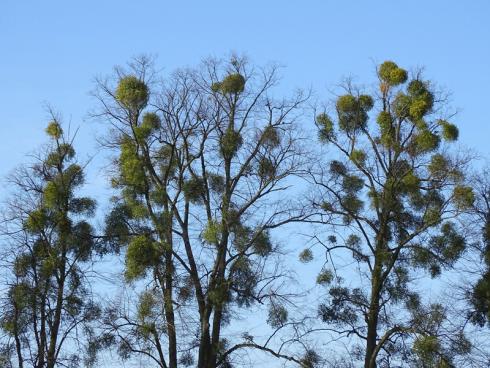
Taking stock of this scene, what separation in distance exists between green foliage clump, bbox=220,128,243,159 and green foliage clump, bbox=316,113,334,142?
218 centimetres

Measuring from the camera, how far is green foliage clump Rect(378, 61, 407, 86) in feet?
98.5

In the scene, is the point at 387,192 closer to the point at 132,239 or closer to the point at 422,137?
the point at 422,137

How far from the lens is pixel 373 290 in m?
28.4

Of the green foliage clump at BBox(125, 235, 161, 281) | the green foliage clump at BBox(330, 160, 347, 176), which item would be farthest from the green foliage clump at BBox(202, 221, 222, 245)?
the green foliage clump at BBox(330, 160, 347, 176)

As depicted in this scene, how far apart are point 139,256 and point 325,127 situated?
6237mm

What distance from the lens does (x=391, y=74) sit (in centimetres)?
3009

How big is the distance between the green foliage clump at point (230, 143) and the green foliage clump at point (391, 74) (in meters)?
4.11

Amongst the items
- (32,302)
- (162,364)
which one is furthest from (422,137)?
(32,302)

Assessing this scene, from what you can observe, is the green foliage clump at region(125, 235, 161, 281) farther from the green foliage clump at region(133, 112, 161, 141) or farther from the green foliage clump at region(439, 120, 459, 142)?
the green foliage clump at region(439, 120, 459, 142)

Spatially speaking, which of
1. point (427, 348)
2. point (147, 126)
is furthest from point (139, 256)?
point (427, 348)

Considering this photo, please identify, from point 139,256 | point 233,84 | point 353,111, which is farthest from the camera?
point 353,111

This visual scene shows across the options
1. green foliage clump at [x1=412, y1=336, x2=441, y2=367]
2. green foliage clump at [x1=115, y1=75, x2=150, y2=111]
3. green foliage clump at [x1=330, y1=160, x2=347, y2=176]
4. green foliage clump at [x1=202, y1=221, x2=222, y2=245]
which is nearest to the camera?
green foliage clump at [x1=412, y1=336, x2=441, y2=367]

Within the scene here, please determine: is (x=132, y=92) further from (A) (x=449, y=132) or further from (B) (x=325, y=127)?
(A) (x=449, y=132)

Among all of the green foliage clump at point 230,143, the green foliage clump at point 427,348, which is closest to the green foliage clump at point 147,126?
the green foliage clump at point 230,143
